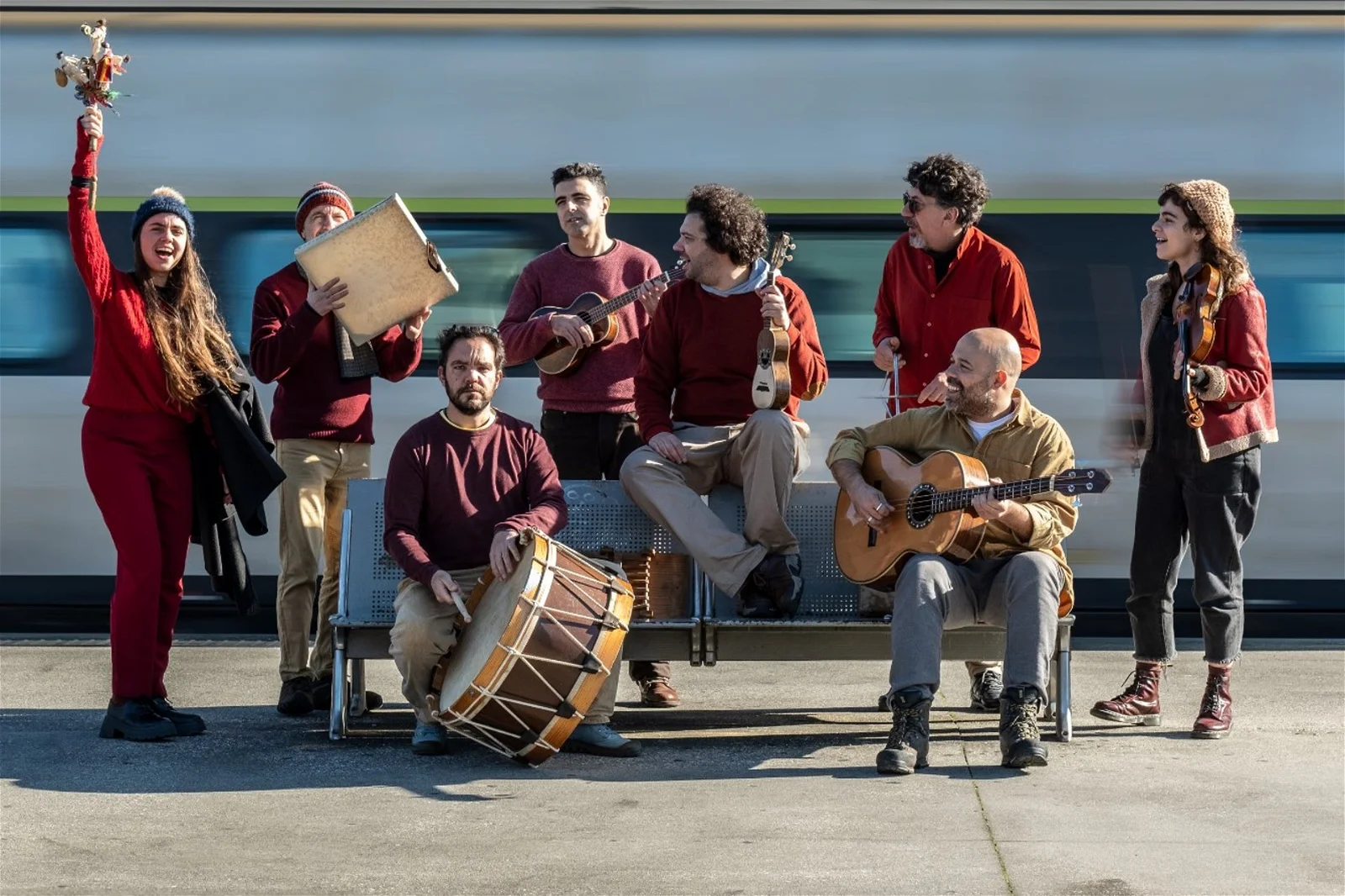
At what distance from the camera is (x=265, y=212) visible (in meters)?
8.24

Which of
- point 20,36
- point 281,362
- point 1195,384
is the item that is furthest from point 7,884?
point 20,36

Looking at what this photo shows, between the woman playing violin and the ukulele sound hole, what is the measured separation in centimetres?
104

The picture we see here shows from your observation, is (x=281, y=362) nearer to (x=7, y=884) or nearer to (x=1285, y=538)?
(x=7, y=884)

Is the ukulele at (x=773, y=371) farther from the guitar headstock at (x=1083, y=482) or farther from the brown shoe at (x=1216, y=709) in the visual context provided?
the brown shoe at (x=1216, y=709)

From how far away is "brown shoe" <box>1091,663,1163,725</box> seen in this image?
635cm

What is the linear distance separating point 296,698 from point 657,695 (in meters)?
1.34

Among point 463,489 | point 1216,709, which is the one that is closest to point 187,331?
point 463,489

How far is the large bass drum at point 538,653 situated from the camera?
5.37 metres

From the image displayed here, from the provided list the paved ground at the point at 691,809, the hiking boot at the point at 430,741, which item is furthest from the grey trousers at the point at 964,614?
the hiking boot at the point at 430,741

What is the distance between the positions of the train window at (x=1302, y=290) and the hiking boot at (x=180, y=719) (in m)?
4.93

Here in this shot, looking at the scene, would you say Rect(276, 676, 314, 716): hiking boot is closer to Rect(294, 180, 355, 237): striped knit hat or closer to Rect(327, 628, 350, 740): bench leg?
Rect(327, 628, 350, 740): bench leg

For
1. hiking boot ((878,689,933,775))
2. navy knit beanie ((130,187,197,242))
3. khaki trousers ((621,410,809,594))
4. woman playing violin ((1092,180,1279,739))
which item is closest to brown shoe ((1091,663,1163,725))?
woman playing violin ((1092,180,1279,739))

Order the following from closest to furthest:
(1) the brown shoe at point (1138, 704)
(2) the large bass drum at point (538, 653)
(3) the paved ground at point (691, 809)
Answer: (3) the paved ground at point (691, 809)
(2) the large bass drum at point (538, 653)
(1) the brown shoe at point (1138, 704)

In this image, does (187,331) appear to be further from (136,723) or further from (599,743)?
(599,743)
